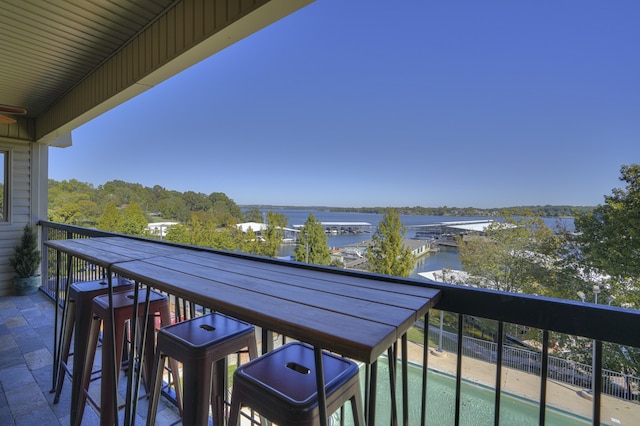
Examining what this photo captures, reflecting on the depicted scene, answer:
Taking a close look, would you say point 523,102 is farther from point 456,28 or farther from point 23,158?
point 23,158

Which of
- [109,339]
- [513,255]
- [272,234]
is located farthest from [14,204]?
[272,234]

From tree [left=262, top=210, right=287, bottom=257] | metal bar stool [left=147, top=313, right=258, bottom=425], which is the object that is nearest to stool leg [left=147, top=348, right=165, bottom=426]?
Result: metal bar stool [left=147, top=313, right=258, bottom=425]

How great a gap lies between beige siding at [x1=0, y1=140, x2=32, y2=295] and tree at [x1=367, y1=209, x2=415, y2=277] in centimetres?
1677

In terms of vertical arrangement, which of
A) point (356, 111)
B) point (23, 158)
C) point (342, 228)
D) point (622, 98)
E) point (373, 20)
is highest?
point (373, 20)

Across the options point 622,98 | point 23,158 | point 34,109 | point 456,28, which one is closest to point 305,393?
point 34,109

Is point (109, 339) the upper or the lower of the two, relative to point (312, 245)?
upper

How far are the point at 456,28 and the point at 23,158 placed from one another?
2120cm

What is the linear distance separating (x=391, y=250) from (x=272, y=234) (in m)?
10.8

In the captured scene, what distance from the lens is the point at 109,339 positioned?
1493mm

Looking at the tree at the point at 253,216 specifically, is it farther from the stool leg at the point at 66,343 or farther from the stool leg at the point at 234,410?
the stool leg at the point at 234,410

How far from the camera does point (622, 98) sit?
18484 mm

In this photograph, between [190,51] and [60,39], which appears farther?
[60,39]

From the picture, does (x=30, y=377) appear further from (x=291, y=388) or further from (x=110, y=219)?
(x=110, y=219)

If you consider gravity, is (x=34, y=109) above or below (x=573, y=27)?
below
